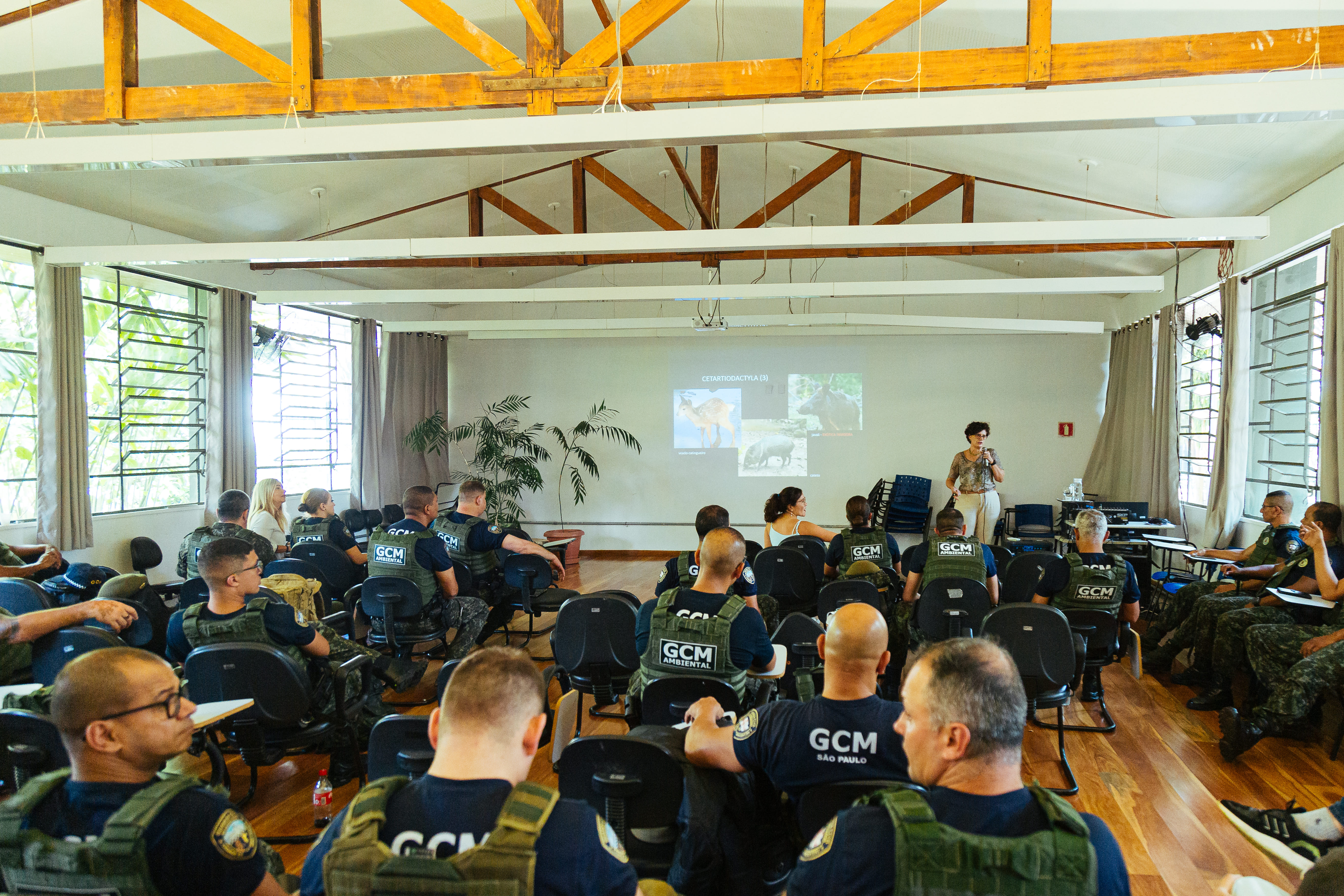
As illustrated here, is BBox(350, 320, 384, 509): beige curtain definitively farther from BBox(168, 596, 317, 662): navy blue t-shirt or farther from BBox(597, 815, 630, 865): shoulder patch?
BBox(597, 815, 630, 865): shoulder patch

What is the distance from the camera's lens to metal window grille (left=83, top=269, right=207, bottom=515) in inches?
269

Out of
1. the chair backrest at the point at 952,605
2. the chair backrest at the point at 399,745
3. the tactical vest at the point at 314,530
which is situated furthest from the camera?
the tactical vest at the point at 314,530

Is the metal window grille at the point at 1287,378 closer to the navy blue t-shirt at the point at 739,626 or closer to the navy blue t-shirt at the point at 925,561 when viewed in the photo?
the navy blue t-shirt at the point at 925,561

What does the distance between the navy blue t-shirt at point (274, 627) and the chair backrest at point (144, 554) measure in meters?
4.04

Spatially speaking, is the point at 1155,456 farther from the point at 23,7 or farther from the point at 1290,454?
the point at 23,7

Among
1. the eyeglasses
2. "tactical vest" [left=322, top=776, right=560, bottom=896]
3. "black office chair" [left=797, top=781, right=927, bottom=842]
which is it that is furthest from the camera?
"black office chair" [left=797, top=781, right=927, bottom=842]

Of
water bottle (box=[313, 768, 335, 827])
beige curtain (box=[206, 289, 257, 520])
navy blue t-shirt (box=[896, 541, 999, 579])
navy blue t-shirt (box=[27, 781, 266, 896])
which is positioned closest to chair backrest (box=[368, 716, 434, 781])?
navy blue t-shirt (box=[27, 781, 266, 896])

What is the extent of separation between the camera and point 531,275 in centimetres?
1098

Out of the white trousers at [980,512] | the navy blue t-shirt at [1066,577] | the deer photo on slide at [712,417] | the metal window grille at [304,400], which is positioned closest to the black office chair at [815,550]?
the navy blue t-shirt at [1066,577]

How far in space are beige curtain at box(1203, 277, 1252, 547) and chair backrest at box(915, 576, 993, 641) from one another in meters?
3.60

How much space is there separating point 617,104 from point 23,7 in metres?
3.21

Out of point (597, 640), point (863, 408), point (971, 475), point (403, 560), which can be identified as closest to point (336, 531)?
point (403, 560)

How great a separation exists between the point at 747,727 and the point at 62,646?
2698mm

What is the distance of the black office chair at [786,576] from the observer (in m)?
5.12
